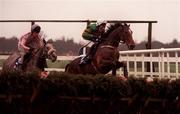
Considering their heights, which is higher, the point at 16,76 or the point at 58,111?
the point at 16,76

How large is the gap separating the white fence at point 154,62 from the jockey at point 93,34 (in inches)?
22.1

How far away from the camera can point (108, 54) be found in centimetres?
988

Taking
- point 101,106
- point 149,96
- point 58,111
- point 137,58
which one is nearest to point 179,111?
point 149,96

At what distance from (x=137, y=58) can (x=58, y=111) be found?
516cm

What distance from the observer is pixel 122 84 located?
16.2ft

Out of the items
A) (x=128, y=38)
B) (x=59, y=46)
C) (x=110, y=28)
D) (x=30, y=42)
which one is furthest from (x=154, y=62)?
(x=59, y=46)

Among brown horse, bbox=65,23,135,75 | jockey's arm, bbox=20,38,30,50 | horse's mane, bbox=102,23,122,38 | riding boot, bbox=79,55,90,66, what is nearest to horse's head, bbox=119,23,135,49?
brown horse, bbox=65,23,135,75

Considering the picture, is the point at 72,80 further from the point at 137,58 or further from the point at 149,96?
the point at 137,58

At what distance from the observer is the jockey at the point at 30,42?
978 centimetres

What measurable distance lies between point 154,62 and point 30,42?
2.17m

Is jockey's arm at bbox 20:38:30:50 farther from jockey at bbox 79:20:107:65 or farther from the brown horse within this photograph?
jockey at bbox 79:20:107:65

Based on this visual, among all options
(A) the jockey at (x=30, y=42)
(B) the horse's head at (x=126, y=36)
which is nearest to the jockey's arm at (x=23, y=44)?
(A) the jockey at (x=30, y=42)

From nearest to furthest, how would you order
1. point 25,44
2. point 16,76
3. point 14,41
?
point 16,76
point 25,44
point 14,41

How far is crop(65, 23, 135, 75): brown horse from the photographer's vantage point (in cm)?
980
